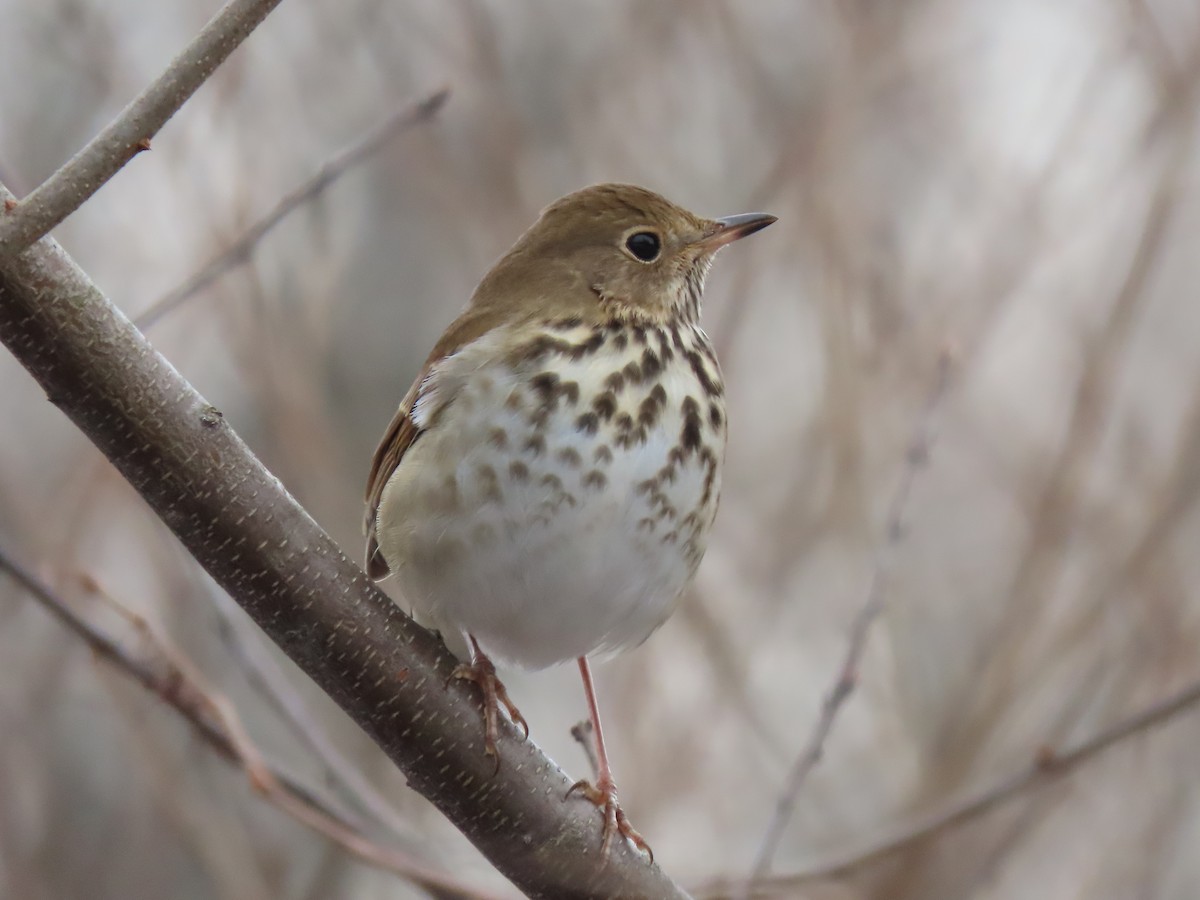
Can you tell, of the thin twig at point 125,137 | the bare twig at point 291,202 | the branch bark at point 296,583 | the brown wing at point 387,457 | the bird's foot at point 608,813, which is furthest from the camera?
the brown wing at point 387,457

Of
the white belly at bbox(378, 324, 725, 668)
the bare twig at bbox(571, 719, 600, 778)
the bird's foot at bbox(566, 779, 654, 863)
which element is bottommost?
the bird's foot at bbox(566, 779, 654, 863)

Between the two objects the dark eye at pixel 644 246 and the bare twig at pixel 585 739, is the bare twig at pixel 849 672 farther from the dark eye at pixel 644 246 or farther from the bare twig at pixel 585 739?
the dark eye at pixel 644 246

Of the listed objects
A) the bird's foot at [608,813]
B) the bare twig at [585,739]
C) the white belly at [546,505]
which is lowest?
the bird's foot at [608,813]

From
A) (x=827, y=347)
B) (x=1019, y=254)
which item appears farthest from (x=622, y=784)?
(x=1019, y=254)

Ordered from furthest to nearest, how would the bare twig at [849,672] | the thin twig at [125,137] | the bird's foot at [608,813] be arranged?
the bare twig at [849,672], the bird's foot at [608,813], the thin twig at [125,137]

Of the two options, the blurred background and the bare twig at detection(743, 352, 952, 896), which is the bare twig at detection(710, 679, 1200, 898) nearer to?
the bare twig at detection(743, 352, 952, 896)

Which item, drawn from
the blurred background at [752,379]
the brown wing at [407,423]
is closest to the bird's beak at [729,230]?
the brown wing at [407,423]

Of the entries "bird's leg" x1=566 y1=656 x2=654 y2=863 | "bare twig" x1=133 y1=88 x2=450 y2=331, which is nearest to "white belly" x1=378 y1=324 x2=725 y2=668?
"bird's leg" x1=566 y1=656 x2=654 y2=863
